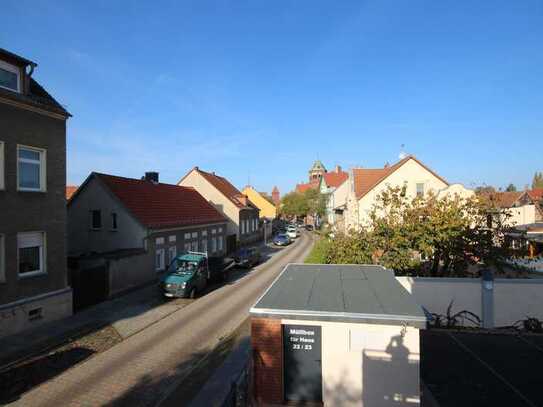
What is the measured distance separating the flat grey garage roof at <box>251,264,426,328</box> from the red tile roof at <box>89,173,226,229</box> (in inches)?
530

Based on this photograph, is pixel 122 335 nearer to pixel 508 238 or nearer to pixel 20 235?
pixel 20 235

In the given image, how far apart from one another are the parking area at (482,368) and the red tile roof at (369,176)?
839 inches

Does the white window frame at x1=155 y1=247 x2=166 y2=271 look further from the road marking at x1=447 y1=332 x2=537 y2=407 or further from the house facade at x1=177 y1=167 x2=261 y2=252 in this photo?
the road marking at x1=447 y1=332 x2=537 y2=407

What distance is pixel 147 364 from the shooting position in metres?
9.45

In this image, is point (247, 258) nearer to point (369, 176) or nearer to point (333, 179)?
point (369, 176)

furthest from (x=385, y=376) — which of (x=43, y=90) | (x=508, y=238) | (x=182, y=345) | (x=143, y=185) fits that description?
(x=143, y=185)

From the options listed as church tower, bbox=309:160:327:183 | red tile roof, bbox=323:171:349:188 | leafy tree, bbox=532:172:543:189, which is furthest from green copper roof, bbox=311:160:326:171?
leafy tree, bbox=532:172:543:189

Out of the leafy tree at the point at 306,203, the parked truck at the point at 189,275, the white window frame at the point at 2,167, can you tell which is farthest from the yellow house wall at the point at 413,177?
the leafy tree at the point at 306,203

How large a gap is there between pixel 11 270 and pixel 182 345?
6420mm

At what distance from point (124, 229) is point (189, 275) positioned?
5950 mm

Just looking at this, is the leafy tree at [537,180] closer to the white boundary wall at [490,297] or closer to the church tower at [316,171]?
the church tower at [316,171]

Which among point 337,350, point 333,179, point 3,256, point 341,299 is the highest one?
point 333,179

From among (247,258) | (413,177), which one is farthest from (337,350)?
(413,177)

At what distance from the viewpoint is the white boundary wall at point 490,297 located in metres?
11.9
